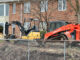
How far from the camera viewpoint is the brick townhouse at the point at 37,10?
26.4 m

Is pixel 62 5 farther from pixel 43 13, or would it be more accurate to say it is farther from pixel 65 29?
pixel 65 29

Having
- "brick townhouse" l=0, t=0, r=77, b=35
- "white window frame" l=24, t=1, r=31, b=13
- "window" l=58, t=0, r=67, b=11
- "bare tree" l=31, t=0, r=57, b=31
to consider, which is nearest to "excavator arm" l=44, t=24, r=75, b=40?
"brick townhouse" l=0, t=0, r=77, b=35

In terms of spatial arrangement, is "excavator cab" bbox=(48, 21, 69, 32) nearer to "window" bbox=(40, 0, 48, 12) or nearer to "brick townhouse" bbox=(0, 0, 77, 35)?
"brick townhouse" bbox=(0, 0, 77, 35)

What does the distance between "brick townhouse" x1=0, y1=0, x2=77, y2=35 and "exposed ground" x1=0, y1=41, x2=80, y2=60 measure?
41.5 ft

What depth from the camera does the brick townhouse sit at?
→ 86.7ft

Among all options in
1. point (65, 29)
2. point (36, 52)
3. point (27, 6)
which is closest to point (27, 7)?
point (27, 6)

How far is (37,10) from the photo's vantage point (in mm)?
27219

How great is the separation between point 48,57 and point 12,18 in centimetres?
2142

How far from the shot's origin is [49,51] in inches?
424

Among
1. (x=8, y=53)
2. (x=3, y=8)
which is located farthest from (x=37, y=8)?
(x=8, y=53)

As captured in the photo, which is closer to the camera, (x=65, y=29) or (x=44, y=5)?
(x=65, y=29)

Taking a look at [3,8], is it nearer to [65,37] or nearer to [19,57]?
[65,37]

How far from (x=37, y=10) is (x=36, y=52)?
1670 cm

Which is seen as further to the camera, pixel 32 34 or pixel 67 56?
pixel 32 34
